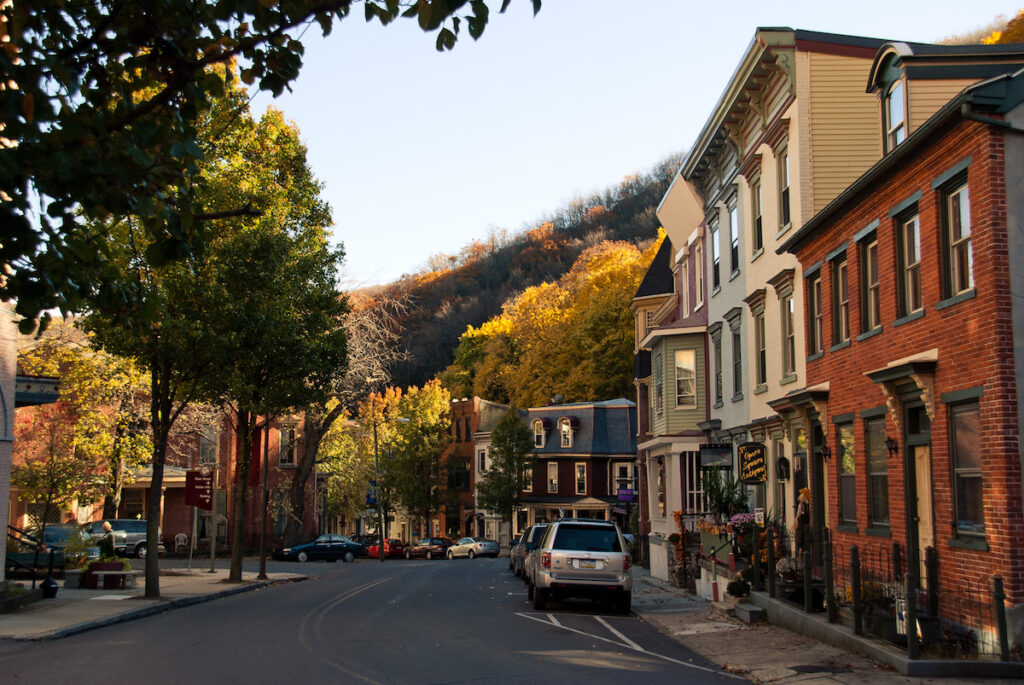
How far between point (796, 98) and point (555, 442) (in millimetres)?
48413

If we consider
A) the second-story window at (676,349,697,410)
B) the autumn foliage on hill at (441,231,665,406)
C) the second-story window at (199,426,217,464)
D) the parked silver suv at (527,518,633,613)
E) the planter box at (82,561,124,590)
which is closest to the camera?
the parked silver suv at (527,518,633,613)

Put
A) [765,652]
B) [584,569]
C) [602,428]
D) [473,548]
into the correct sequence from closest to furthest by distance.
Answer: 1. [765,652]
2. [584,569]
3. [473,548]
4. [602,428]

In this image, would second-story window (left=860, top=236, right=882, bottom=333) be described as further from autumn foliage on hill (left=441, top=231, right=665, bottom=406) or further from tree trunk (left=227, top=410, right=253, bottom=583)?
autumn foliage on hill (left=441, top=231, right=665, bottom=406)

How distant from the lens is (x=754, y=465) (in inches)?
831

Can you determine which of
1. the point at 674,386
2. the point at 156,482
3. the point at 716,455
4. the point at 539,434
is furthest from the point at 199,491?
the point at 539,434

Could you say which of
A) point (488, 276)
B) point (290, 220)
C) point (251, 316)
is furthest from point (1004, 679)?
point (488, 276)

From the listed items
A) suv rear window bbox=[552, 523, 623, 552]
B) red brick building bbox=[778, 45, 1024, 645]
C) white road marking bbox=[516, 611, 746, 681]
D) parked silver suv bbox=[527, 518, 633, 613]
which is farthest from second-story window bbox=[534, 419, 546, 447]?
red brick building bbox=[778, 45, 1024, 645]

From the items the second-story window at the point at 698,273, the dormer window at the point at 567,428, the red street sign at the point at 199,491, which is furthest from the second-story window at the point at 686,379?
the dormer window at the point at 567,428

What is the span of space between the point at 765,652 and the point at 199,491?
1960cm

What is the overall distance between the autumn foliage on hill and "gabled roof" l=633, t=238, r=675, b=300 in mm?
22142

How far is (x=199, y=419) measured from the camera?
48.7 meters

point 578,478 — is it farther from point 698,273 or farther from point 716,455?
point 716,455

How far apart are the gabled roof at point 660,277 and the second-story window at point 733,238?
12.0 metres

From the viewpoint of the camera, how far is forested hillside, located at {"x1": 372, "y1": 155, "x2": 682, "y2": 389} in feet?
348
